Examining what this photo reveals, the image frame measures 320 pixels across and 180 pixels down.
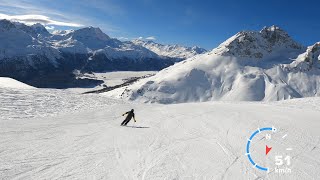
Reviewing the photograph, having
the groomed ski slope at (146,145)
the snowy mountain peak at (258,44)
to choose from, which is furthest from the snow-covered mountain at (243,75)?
the groomed ski slope at (146,145)

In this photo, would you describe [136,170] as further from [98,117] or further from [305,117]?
[305,117]

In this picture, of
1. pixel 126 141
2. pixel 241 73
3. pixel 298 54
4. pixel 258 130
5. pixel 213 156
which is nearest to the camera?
pixel 213 156

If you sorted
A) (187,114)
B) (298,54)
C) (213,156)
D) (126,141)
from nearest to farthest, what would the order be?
(213,156) → (126,141) → (187,114) → (298,54)

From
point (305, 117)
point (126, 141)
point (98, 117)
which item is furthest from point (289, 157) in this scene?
point (98, 117)

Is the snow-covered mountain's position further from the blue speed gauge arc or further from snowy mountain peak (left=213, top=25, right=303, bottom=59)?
the blue speed gauge arc

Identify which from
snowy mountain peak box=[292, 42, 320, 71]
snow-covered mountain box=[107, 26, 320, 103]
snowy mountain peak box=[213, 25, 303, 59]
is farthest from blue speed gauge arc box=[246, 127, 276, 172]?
snowy mountain peak box=[213, 25, 303, 59]

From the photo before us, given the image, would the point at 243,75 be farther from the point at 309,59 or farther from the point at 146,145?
the point at 146,145

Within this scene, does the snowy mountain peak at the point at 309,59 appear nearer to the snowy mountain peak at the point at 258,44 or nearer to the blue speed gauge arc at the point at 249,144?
the snowy mountain peak at the point at 258,44
